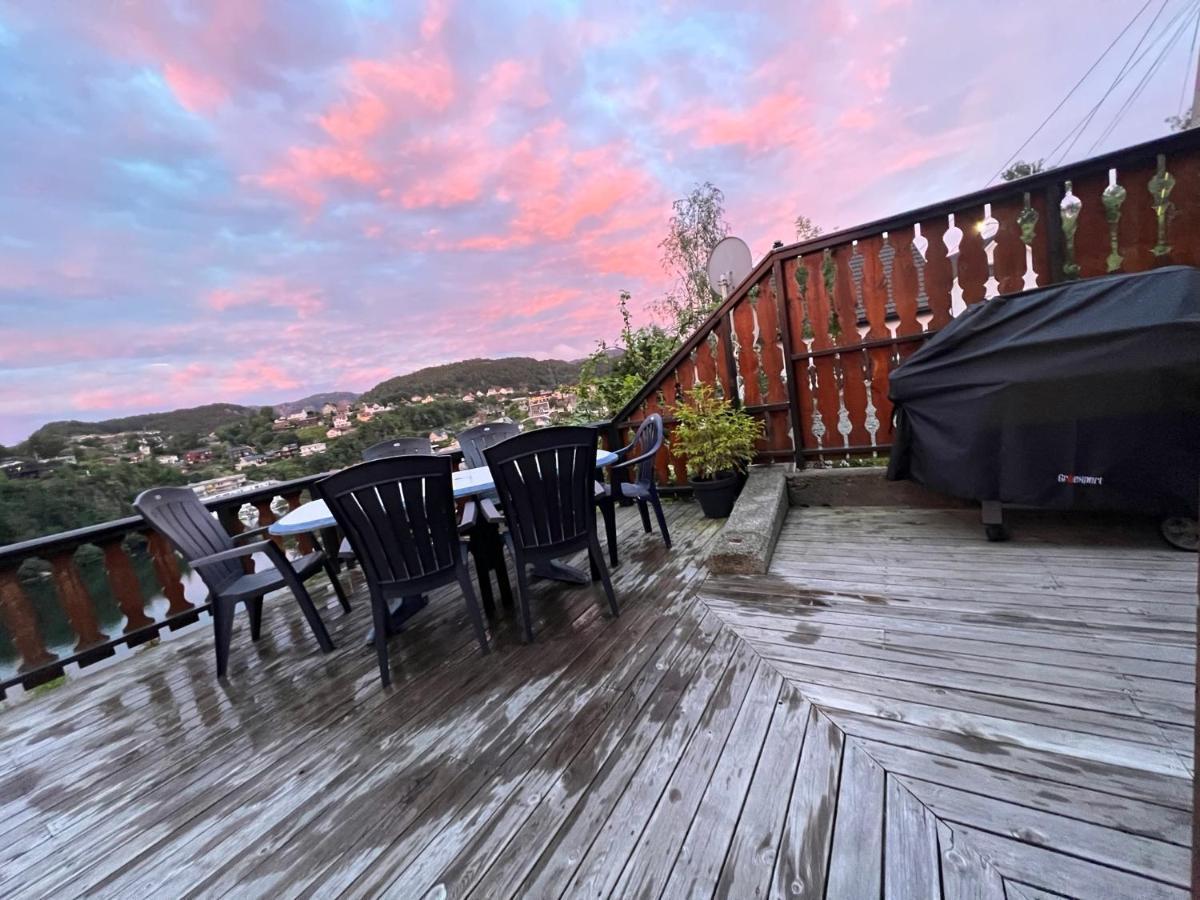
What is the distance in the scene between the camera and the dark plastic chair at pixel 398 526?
181 centimetres

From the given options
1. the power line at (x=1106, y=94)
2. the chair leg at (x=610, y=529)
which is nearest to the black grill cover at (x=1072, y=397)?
the chair leg at (x=610, y=529)

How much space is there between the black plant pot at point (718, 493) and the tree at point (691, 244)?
4.02 metres

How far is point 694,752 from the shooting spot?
130cm

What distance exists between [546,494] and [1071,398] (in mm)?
2448

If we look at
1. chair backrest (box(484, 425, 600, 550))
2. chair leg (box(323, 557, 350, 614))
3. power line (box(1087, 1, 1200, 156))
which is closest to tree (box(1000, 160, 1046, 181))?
power line (box(1087, 1, 1200, 156))

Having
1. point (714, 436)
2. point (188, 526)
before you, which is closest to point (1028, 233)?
point (714, 436)

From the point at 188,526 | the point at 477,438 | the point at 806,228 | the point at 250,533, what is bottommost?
the point at 250,533

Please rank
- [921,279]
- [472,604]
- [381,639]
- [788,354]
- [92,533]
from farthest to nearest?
[788,354] < [921,279] < [92,533] < [472,604] < [381,639]

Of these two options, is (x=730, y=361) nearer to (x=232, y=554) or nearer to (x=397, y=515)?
(x=397, y=515)

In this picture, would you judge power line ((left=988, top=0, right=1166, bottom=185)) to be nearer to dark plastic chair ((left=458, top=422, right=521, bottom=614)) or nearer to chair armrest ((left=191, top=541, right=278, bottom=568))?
dark plastic chair ((left=458, top=422, right=521, bottom=614))

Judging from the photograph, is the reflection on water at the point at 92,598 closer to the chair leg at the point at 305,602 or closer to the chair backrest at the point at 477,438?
the chair leg at the point at 305,602

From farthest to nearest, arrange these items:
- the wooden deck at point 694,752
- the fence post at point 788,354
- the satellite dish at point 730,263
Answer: the satellite dish at point 730,263, the fence post at point 788,354, the wooden deck at point 694,752

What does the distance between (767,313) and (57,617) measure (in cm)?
493

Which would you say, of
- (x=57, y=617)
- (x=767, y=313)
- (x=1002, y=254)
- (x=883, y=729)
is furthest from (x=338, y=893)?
(x=1002, y=254)
